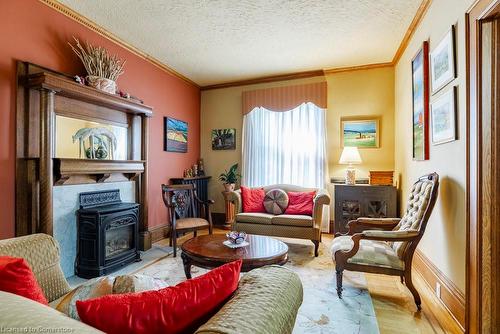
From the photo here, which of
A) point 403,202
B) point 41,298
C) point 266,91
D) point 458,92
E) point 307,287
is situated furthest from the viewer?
point 266,91

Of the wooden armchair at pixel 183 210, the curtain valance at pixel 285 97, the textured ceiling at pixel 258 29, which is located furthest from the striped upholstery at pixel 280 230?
the textured ceiling at pixel 258 29

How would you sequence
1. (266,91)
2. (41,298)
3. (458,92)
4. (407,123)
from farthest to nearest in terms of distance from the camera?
1. (266,91)
2. (407,123)
3. (458,92)
4. (41,298)

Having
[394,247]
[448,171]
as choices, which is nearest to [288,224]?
[394,247]

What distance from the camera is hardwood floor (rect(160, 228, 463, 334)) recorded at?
1.85 m

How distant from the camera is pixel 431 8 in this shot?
8.35ft

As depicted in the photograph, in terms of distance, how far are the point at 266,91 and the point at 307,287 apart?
11.2 feet

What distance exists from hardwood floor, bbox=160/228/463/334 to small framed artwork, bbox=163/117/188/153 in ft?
11.3

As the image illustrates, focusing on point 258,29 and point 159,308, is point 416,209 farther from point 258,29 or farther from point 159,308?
point 258,29

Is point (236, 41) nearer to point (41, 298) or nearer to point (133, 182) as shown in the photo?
point (133, 182)

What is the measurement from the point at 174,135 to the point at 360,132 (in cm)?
312

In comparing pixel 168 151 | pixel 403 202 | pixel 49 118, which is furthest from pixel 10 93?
pixel 403 202

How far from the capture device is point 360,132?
4270 mm

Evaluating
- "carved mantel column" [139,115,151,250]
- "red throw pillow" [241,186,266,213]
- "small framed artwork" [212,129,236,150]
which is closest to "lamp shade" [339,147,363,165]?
"red throw pillow" [241,186,266,213]

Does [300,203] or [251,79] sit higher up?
[251,79]
